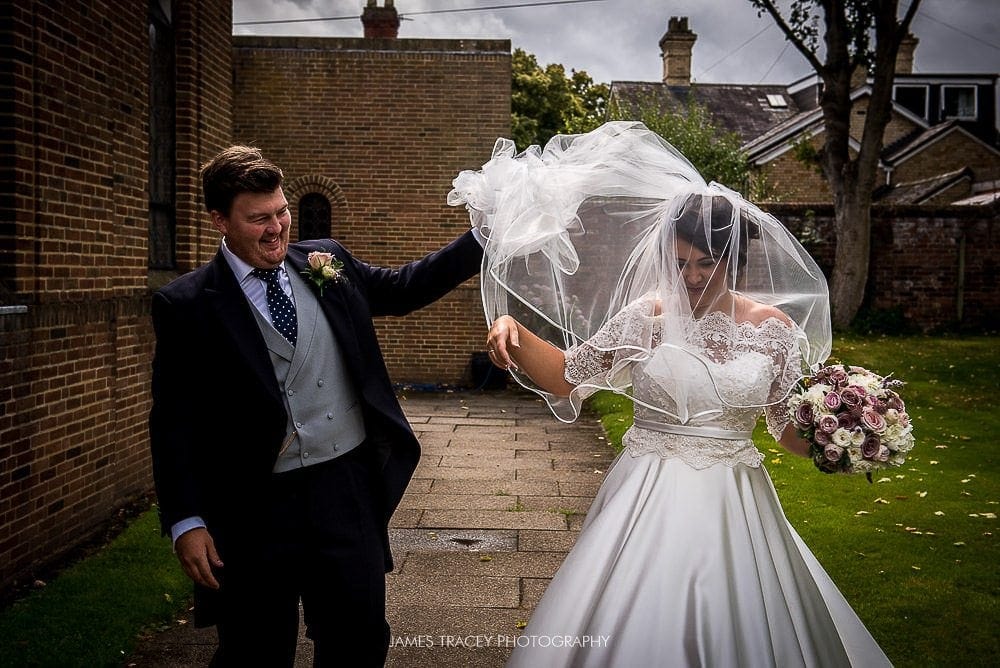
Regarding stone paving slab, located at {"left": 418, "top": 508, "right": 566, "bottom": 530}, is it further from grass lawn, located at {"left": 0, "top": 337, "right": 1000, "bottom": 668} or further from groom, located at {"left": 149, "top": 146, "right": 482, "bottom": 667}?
groom, located at {"left": 149, "top": 146, "right": 482, "bottom": 667}

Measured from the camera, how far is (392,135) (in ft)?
48.3

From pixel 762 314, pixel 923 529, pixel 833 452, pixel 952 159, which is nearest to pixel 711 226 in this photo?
pixel 762 314

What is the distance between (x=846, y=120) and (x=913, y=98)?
2046 cm

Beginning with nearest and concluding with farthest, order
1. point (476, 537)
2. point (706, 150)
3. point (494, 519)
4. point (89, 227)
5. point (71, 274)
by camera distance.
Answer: point (71, 274) → point (89, 227) → point (476, 537) → point (494, 519) → point (706, 150)

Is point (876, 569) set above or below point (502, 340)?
below

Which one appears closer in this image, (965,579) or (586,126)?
(965,579)

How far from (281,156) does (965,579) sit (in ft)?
40.2

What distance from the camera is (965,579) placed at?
5418mm

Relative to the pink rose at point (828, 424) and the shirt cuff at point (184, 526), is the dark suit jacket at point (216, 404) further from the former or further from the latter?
the pink rose at point (828, 424)

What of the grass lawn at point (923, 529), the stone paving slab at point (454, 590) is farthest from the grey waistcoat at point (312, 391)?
the grass lawn at point (923, 529)

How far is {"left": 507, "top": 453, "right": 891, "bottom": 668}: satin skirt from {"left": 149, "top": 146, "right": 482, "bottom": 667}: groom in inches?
29.5

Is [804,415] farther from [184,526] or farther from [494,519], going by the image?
[494,519]

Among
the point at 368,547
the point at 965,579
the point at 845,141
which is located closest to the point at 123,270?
the point at 368,547

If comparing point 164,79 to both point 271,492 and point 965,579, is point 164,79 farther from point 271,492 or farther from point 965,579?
point 965,579
